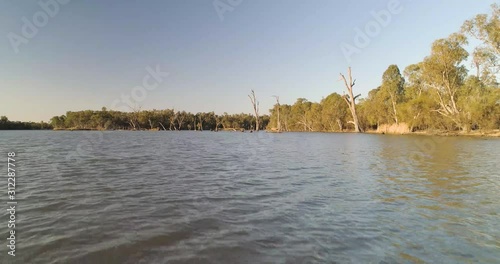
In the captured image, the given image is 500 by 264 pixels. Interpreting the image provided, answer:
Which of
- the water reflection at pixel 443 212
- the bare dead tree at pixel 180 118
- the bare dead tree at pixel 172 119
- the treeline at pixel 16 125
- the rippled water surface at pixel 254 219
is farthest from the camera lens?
the bare dead tree at pixel 180 118

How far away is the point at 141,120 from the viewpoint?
144m

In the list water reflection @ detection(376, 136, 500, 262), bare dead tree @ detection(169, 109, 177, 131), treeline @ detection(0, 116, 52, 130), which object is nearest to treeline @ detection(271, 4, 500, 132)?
water reflection @ detection(376, 136, 500, 262)

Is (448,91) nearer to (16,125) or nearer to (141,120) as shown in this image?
(141,120)

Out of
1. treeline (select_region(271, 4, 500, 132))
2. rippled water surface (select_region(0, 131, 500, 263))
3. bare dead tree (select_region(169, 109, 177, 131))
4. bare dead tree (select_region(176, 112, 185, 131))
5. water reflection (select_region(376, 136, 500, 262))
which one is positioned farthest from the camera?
bare dead tree (select_region(176, 112, 185, 131))

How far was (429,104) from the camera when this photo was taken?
56000 mm

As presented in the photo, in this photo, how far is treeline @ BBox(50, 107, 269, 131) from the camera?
144 m

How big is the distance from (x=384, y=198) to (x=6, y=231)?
330 inches

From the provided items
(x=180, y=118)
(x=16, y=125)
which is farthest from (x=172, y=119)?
(x=16, y=125)

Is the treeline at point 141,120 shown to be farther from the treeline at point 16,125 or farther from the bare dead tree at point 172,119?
the treeline at point 16,125

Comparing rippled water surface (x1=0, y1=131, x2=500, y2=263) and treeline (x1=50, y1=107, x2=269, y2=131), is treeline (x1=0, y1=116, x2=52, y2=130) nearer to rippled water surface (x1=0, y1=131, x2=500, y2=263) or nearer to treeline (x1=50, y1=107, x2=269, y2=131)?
treeline (x1=50, y1=107, x2=269, y2=131)

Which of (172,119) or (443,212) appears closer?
(443,212)

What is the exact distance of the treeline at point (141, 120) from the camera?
→ 474ft

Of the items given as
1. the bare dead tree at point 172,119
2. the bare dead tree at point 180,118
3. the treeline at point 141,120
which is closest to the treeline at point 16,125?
the treeline at point 141,120

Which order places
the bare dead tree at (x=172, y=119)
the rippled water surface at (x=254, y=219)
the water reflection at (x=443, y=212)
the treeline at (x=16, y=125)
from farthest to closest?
1. the bare dead tree at (x=172, y=119)
2. the treeline at (x=16, y=125)
3. the water reflection at (x=443, y=212)
4. the rippled water surface at (x=254, y=219)
